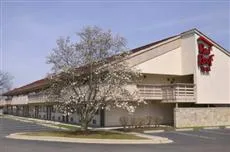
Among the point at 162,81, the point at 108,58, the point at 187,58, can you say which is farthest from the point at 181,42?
the point at 108,58

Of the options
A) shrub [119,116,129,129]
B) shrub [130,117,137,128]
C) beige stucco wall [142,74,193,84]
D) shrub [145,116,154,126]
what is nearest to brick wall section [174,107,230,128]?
shrub [145,116,154,126]

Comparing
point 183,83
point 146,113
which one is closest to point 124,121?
point 146,113

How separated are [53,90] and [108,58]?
155 inches

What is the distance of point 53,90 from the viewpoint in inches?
945

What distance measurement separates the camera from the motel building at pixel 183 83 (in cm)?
3253

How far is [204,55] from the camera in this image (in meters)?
34.8

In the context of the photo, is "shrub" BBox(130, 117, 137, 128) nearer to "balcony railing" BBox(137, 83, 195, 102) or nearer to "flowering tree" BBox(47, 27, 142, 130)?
"balcony railing" BBox(137, 83, 195, 102)

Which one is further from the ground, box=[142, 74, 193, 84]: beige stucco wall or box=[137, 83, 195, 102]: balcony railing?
box=[142, 74, 193, 84]: beige stucco wall

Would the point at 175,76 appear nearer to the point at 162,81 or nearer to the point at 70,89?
the point at 162,81

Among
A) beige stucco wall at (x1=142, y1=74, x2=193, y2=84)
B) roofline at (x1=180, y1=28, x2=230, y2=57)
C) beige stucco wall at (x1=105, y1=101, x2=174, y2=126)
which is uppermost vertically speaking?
roofline at (x1=180, y1=28, x2=230, y2=57)

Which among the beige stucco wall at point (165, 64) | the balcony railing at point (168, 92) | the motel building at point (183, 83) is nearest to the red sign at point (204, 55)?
the motel building at point (183, 83)

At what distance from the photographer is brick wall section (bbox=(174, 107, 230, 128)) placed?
104 feet

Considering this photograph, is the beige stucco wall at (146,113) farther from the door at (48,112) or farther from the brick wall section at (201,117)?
the door at (48,112)

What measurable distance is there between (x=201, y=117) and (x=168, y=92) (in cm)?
351
